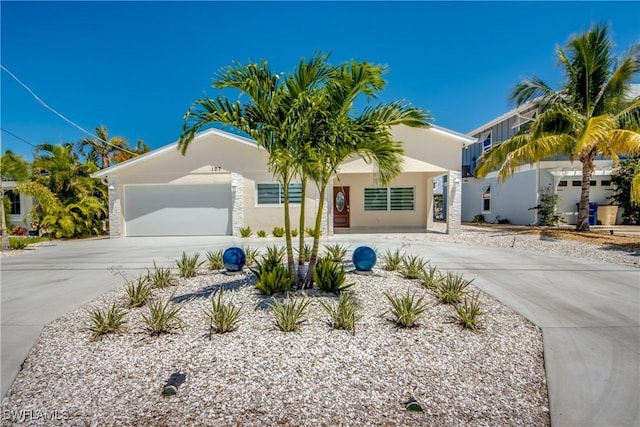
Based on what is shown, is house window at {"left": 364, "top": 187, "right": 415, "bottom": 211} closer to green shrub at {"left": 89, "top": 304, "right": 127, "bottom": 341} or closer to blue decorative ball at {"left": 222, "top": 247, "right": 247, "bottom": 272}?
blue decorative ball at {"left": 222, "top": 247, "right": 247, "bottom": 272}

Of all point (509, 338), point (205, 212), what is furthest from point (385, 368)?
point (205, 212)

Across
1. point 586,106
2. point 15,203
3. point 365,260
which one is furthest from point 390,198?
point 15,203

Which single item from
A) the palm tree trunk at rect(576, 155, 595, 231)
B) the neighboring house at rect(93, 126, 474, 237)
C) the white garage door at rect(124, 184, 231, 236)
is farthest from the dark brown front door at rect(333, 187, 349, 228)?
the palm tree trunk at rect(576, 155, 595, 231)

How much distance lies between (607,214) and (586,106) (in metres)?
8.41

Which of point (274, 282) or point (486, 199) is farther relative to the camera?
point (486, 199)

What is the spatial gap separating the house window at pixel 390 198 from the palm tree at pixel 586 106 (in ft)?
16.6

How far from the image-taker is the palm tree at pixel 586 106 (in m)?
11.6

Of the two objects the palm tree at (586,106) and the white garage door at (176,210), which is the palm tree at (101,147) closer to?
the white garage door at (176,210)

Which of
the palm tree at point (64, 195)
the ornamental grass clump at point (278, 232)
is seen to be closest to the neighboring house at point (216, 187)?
the ornamental grass clump at point (278, 232)

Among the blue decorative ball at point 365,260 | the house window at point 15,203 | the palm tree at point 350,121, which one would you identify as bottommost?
the blue decorative ball at point 365,260

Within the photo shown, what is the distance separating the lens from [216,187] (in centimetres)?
1449

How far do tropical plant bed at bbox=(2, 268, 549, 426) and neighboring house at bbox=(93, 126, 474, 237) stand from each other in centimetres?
1017

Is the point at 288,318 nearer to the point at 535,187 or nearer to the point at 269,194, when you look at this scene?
the point at 269,194

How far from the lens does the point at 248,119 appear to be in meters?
4.78
